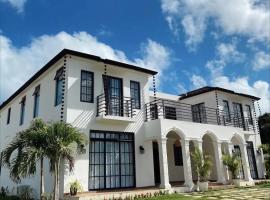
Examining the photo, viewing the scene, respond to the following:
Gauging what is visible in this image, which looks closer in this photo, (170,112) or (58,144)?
(58,144)

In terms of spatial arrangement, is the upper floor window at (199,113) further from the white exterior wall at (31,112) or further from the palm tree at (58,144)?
the palm tree at (58,144)

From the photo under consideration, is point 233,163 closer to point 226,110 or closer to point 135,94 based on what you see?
point 226,110

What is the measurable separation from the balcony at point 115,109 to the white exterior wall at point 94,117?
1.03ft

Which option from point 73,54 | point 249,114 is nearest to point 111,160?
point 73,54

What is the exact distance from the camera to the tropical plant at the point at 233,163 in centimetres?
1834

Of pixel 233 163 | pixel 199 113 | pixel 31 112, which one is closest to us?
pixel 233 163

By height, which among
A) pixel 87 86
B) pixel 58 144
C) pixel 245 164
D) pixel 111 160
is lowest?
pixel 245 164

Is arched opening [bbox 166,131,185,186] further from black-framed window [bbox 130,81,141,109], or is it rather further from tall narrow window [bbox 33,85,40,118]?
tall narrow window [bbox 33,85,40,118]

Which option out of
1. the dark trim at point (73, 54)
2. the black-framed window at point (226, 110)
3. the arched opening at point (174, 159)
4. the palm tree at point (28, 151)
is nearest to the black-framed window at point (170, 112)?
the arched opening at point (174, 159)

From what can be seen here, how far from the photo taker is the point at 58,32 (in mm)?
11789

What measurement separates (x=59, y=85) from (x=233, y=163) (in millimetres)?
11768

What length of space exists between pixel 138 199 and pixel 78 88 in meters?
6.23

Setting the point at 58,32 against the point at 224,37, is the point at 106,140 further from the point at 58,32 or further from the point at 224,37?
the point at 224,37

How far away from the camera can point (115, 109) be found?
1599 cm
